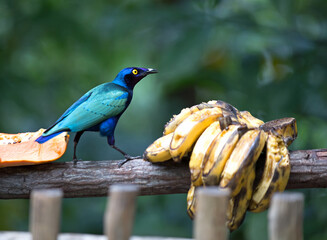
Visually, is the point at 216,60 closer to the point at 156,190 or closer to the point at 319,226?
the point at 319,226

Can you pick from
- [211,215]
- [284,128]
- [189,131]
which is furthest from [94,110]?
[211,215]

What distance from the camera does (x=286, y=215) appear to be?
4.42ft

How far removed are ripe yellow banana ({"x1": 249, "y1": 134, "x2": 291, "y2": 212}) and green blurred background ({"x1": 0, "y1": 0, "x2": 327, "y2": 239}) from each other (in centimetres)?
162

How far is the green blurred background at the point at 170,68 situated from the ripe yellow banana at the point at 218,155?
5.70 ft

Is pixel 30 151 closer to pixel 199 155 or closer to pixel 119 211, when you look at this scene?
pixel 199 155

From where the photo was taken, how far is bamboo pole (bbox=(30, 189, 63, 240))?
1.42m

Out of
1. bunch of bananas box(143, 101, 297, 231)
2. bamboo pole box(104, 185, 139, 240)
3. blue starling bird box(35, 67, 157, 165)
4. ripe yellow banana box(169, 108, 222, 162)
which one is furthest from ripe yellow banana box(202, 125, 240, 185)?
bamboo pole box(104, 185, 139, 240)

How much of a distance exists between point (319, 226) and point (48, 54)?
12.3 feet

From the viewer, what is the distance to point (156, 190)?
221 cm

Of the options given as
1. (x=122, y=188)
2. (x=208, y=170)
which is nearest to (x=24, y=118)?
(x=208, y=170)

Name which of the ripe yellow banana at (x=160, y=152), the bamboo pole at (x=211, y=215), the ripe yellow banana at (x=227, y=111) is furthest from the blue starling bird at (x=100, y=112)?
the bamboo pole at (x=211, y=215)

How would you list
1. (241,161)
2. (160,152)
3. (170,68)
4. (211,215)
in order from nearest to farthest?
(211,215), (241,161), (160,152), (170,68)

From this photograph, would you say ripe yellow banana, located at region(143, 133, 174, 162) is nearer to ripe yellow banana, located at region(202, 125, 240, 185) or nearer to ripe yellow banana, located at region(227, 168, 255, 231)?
ripe yellow banana, located at region(202, 125, 240, 185)

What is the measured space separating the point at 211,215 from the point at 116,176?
93 centimetres
